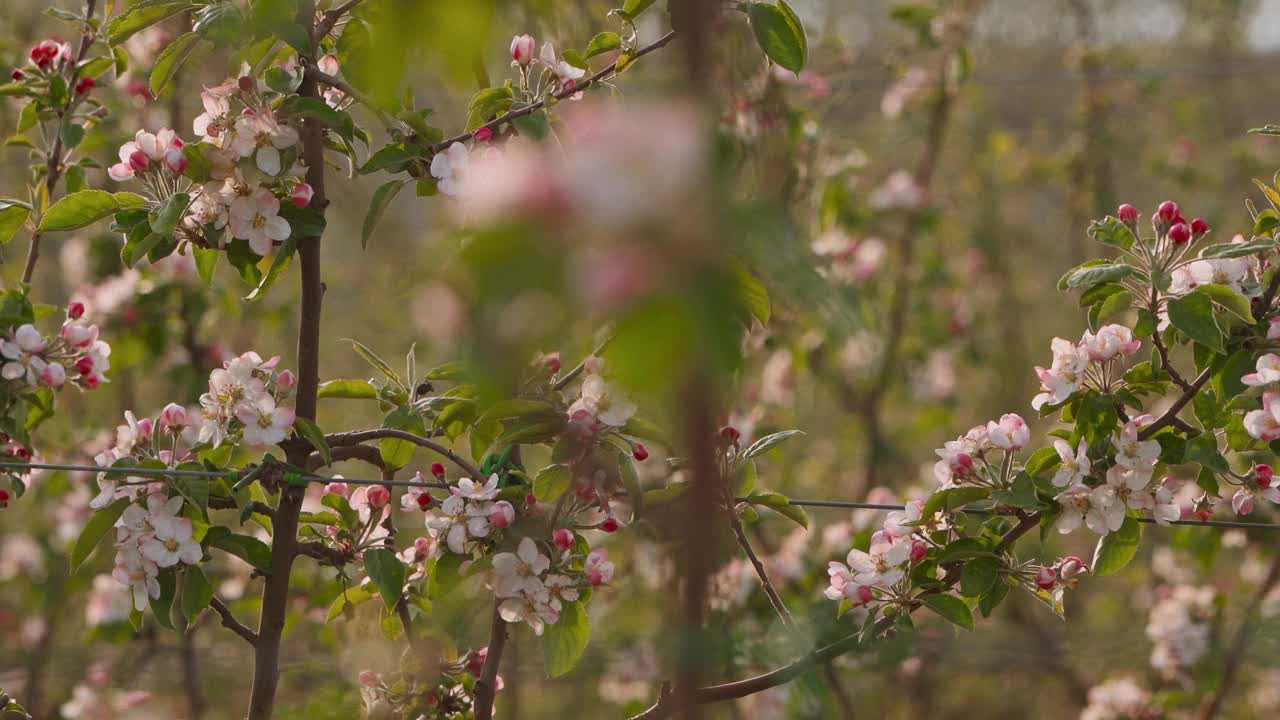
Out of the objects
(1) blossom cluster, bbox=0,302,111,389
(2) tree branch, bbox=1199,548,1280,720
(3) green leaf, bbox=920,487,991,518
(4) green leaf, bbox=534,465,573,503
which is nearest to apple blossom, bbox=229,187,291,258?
(1) blossom cluster, bbox=0,302,111,389

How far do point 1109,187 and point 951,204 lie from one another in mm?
831

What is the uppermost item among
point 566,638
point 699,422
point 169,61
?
point 169,61

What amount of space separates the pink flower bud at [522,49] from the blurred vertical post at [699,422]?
96 centimetres

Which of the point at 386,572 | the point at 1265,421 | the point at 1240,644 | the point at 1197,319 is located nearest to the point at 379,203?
the point at 386,572

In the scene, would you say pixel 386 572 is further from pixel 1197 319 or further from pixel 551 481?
pixel 1197 319

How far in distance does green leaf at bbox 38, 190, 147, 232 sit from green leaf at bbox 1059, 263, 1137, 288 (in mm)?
1098

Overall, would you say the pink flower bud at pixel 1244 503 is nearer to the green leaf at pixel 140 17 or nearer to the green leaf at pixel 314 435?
the green leaf at pixel 314 435

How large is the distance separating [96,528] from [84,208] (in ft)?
1.25

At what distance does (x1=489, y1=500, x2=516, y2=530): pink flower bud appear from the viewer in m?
1.32

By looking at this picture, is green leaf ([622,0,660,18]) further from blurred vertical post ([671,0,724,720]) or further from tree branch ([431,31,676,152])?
blurred vertical post ([671,0,724,720])

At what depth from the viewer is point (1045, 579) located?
4.37ft

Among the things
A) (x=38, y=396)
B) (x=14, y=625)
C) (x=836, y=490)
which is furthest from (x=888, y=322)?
(x=14, y=625)

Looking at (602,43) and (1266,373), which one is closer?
(1266,373)

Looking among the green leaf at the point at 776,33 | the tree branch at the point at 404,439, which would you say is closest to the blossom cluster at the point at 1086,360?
the green leaf at the point at 776,33
